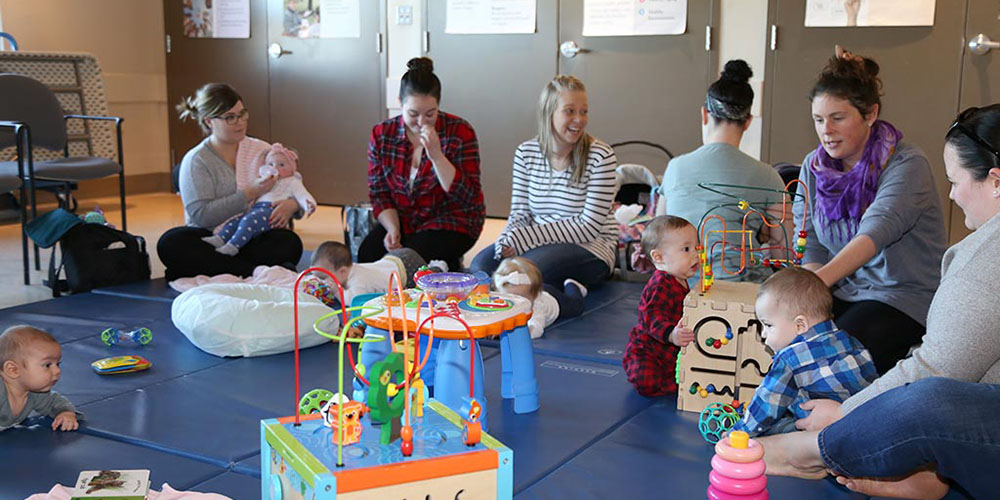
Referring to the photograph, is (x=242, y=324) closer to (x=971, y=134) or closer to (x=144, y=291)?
(x=144, y=291)

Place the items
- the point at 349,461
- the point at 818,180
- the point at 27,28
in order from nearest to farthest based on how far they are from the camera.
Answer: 1. the point at 349,461
2. the point at 818,180
3. the point at 27,28

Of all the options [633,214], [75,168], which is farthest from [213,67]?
[633,214]

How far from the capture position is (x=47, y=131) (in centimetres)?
550

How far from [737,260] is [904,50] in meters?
2.72

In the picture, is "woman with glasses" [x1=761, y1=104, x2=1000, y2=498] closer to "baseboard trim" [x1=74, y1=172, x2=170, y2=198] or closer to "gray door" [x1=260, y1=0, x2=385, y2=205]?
"gray door" [x1=260, y1=0, x2=385, y2=205]

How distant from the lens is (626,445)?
7.63ft

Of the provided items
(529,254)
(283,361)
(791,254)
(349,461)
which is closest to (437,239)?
(529,254)

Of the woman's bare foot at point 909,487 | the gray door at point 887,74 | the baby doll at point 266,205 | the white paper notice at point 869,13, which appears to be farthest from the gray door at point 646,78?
the woman's bare foot at point 909,487

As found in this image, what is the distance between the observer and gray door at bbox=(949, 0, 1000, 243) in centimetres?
495

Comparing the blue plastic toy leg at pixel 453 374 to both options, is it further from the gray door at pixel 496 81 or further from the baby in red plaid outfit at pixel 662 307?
the gray door at pixel 496 81

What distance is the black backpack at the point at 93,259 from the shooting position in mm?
3996

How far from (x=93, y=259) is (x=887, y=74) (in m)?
4.13

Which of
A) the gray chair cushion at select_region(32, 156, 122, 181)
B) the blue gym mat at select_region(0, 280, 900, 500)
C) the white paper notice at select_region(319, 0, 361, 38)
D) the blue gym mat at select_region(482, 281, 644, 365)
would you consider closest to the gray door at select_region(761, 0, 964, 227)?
the blue gym mat at select_region(482, 281, 644, 365)

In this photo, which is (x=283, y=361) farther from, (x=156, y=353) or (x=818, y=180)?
(x=818, y=180)
